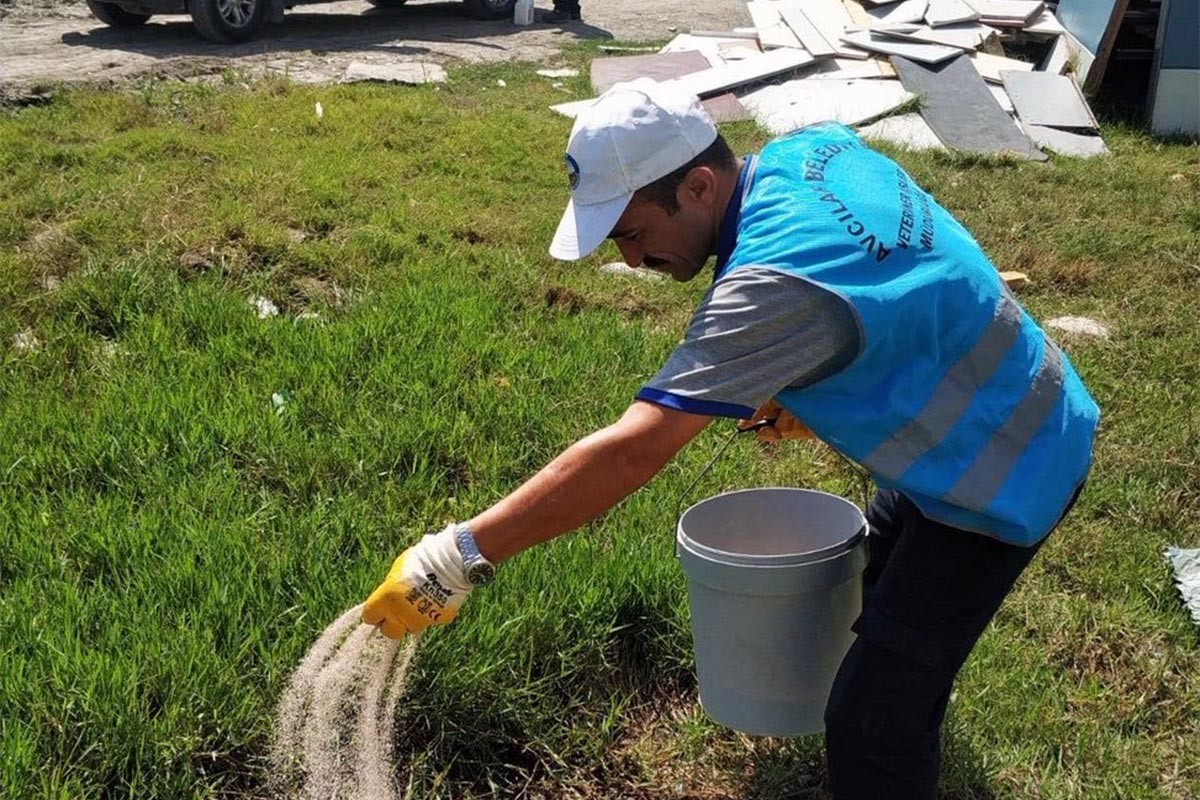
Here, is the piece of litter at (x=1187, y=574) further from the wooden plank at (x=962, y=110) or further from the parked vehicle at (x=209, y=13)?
the parked vehicle at (x=209, y=13)

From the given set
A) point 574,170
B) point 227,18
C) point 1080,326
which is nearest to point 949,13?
point 1080,326

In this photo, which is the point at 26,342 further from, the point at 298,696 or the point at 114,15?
the point at 114,15

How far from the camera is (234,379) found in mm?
3895

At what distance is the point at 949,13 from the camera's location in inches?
412

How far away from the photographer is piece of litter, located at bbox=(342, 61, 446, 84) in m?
9.34

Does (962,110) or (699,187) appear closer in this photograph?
(699,187)

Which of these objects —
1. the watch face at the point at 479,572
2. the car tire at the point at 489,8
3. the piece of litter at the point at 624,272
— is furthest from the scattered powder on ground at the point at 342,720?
the car tire at the point at 489,8

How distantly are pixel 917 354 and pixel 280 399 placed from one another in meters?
2.45

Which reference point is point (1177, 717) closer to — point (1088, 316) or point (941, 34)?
point (1088, 316)

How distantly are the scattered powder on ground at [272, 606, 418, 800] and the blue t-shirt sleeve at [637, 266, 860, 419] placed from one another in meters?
0.96

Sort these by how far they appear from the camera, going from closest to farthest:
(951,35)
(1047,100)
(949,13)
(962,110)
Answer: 1. (962,110)
2. (1047,100)
3. (951,35)
4. (949,13)

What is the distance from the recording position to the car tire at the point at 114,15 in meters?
10.5

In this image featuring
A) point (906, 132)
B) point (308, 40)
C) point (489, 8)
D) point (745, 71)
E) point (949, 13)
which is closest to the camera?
point (906, 132)

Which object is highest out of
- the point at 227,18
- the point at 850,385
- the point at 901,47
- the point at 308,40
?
the point at 850,385
